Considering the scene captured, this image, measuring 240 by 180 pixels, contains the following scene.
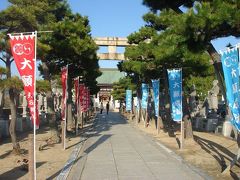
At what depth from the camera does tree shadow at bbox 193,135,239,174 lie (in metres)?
13.1

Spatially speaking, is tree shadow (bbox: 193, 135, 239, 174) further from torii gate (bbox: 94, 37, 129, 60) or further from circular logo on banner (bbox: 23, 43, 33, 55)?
torii gate (bbox: 94, 37, 129, 60)

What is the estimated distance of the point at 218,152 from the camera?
1523cm

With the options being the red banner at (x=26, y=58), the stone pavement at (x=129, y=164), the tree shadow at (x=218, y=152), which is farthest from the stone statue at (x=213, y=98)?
the red banner at (x=26, y=58)

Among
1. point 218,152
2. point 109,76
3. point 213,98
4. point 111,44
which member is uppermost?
point 109,76

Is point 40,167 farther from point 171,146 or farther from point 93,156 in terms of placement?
point 171,146

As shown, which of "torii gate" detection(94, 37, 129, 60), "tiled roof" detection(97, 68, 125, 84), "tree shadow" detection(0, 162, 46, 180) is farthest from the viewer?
"tiled roof" detection(97, 68, 125, 84)

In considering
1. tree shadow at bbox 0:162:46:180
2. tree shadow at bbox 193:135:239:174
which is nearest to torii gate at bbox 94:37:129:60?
tree shadow at bbox 193:135:239:174

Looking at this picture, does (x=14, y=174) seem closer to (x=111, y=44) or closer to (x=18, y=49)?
(x=18, y=49)

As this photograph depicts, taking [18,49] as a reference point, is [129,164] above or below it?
below

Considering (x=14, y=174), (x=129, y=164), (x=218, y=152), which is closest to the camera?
(x=14, y=174)

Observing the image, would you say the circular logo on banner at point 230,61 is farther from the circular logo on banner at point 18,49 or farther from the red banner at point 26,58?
the circular logo on banner at point 18,49

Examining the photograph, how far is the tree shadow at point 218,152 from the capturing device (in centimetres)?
1315

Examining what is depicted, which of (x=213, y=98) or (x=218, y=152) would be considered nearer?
(x=218, y=152)

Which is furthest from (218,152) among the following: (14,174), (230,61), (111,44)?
(111,44)
